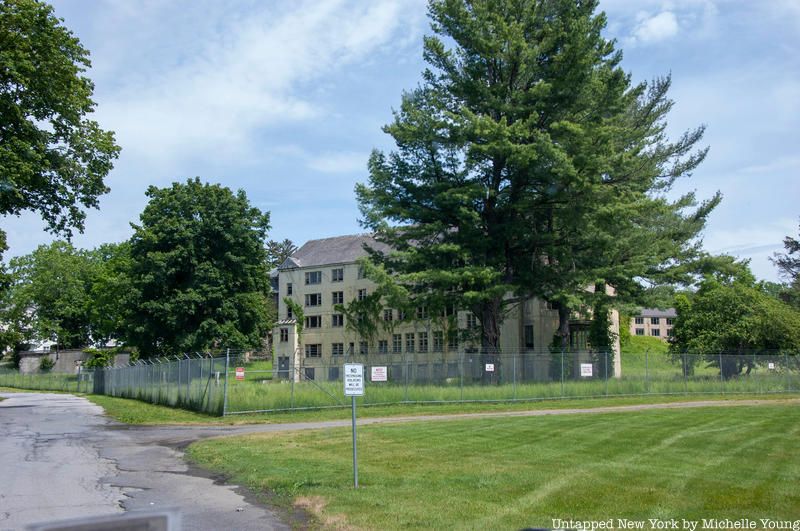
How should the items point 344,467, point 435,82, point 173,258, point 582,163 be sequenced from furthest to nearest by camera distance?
1. point 173,258
2. point 435,82
3. point 582,163
4. point 344,467

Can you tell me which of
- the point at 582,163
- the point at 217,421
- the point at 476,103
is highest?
the point at 476,103

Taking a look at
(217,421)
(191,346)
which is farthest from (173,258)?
(217,421)

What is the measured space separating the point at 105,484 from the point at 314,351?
63465 mm

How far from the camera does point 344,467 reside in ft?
48.9

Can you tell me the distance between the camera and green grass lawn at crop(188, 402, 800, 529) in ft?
33.0

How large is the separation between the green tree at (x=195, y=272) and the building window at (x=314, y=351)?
14.8 metres

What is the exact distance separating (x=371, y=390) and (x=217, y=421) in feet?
29.2

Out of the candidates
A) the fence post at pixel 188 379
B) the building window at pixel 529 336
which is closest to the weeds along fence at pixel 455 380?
the fence post at pixel 188 379

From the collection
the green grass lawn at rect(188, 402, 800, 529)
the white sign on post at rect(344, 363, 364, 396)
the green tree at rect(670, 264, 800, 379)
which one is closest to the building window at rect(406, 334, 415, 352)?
the green tree at rect(670, 264, 800, 379)

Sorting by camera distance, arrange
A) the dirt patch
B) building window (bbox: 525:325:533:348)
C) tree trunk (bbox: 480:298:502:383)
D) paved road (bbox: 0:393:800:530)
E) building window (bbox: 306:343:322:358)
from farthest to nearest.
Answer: building window (bbox: 306:343:322:358) < building window (bbox: 525:325:533:348) < tree trunk (bbox: 480:298:502:383) < paved road (bbox: 0:393:800:530) < the dirt patch

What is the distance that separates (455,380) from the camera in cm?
3831

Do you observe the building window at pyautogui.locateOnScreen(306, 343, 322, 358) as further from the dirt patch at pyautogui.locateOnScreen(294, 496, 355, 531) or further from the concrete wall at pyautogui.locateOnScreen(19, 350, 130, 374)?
the dirt patch at pyautogui.locateOnScreen(294, 496, 355, 531)

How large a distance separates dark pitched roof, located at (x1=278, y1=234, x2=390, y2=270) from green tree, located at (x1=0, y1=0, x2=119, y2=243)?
3969 centimetres

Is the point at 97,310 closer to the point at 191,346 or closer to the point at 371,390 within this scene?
the point at 191,346
